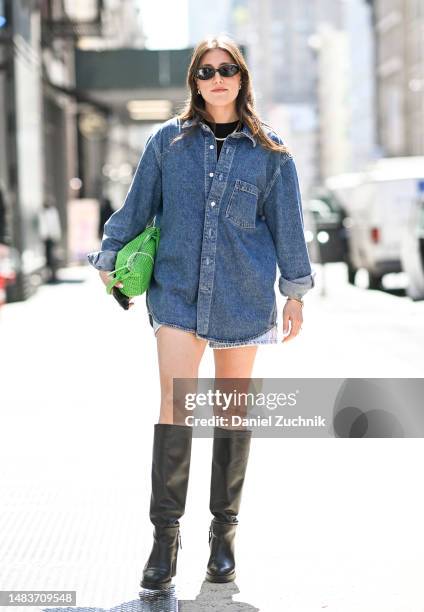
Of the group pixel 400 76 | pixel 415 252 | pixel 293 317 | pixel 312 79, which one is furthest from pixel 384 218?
pixel 312 79

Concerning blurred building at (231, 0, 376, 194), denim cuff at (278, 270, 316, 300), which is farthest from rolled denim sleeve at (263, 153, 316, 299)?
blurred building at (231, 0, 376, 194)

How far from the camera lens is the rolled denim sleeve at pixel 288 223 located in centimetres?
386

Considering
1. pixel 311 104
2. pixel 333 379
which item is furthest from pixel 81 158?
pixel 311 104

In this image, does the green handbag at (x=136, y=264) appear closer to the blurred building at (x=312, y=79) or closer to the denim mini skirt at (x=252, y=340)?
the denim mini skirt at (x=252, y=340)

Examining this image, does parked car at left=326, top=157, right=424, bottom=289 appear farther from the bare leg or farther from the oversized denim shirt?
the bare leg

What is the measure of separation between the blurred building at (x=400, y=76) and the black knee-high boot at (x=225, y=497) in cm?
6914

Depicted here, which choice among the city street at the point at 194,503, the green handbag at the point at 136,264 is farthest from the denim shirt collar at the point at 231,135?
the city street at the point at 194,503

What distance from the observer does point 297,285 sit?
3.95 metres

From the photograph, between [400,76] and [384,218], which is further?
[400,76]

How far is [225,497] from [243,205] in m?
0.96

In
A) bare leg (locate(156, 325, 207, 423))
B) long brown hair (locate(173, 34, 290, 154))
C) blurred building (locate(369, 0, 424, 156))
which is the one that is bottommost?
bare leg (locate(156, 325, 207, 423))

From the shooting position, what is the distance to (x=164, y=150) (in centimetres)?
382

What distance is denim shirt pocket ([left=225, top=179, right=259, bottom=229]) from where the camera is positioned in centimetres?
379

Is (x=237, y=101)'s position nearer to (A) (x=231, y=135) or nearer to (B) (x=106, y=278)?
(A) (x=231, y=135)
